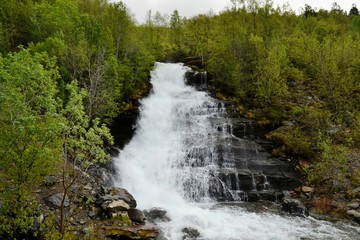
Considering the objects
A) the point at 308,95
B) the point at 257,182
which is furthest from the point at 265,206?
the point at 308,95

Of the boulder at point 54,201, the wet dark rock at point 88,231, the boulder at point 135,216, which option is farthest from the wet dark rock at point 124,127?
the wet dark rock at point 88,231

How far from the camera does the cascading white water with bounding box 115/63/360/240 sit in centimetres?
2225

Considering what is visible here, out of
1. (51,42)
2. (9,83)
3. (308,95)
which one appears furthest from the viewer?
(308,95)

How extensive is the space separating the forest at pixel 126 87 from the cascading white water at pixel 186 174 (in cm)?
354

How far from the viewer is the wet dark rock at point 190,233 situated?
20.7 meters

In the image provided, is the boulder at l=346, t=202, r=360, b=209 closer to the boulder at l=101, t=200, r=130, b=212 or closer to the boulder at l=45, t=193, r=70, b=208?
the boulder at l=101, t=200, r=130, b=212

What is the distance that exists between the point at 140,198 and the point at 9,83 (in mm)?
15063

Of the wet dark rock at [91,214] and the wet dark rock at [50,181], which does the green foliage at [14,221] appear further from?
the wet dark rock at [50,181]

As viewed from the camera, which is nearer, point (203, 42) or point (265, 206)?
point (265, 206)

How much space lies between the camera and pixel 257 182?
1171 inches

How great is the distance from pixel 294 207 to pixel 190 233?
10.0 metres

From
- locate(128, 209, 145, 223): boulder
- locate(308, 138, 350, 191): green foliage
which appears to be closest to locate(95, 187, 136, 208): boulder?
locate(128, 209, 145, 223): boulder

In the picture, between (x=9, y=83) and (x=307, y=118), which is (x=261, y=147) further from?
(x=9, y=83)

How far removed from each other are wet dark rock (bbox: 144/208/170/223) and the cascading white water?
55 cm
